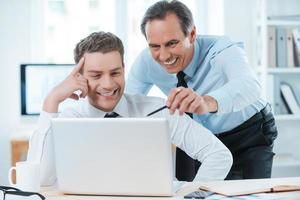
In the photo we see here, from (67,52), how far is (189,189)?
9.09ft

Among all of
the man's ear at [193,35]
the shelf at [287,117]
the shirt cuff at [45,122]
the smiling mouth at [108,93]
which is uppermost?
the man's ear at [193,35]

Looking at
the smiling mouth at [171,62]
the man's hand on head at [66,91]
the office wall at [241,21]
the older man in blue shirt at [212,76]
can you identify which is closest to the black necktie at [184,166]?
the older man in blue shirt at [212,76]

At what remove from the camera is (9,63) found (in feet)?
12.5

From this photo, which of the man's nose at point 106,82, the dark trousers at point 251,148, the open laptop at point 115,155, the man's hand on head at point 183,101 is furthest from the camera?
the dark trousers at point 251,148

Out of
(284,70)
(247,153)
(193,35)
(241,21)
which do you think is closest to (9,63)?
(241,21)

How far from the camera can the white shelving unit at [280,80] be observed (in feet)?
11.9

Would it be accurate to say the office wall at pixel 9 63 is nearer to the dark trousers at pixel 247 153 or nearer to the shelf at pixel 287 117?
the shelf at pixel 287 117

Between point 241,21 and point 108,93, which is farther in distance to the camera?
point 241,21

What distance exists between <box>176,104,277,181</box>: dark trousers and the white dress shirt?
24cm

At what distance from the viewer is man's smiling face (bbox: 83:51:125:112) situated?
1.74 m

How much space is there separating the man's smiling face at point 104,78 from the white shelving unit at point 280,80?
2.08m

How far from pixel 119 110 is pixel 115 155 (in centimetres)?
49

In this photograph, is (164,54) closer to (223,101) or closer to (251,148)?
(223,101)

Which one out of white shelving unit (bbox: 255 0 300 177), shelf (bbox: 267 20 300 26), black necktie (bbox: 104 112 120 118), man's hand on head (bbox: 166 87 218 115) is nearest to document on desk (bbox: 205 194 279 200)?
man's hand on head (bbox: 166 87 218 115)
